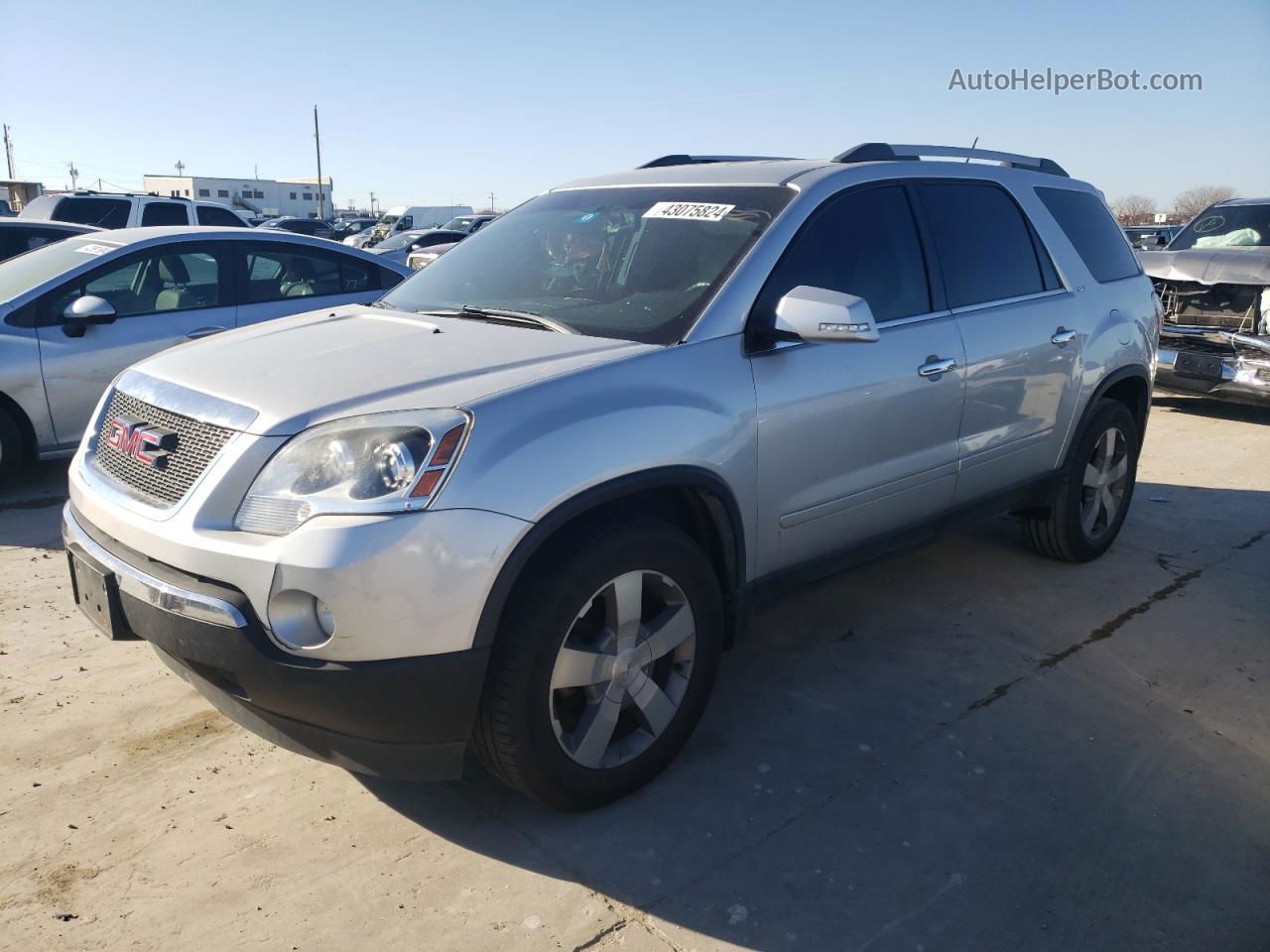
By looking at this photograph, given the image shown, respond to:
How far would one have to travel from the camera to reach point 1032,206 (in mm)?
4566

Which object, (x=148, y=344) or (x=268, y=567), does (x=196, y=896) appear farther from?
(x=148, y=344)

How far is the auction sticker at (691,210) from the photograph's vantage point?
3479 millimetres

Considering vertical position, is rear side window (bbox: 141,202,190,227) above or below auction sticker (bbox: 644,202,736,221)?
below

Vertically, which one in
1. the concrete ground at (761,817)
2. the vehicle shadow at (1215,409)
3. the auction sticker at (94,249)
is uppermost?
the auction sticker at (94,249)

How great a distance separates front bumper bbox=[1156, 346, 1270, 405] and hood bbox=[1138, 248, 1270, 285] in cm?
71

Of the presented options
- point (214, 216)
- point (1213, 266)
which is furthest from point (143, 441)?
point (214, 216)

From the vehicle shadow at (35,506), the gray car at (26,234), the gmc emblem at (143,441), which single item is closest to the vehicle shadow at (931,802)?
the gmc emblem at (143,441)

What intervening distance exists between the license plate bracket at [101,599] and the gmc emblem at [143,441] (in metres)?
0.32

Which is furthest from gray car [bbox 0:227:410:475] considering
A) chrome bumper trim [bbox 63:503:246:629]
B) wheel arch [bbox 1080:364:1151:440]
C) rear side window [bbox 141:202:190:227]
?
rear side window [bbox 141:202:190:227]

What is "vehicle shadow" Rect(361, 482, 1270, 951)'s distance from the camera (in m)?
2.54

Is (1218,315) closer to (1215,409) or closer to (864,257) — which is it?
(1215,409)

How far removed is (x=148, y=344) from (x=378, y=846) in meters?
4.52

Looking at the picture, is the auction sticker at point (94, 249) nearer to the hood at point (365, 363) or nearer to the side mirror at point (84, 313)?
the side mirror at point (84, 313)

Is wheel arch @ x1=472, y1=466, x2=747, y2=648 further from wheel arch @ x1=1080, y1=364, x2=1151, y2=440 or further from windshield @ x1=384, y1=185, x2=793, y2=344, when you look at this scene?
wheel arch @ x1=1080, y1=364, x2=1151, y2=440
